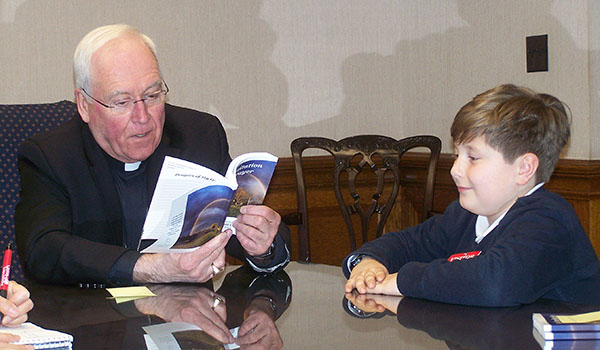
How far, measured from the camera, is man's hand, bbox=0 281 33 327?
59.1 inches

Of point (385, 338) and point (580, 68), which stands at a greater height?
point (580, 68)

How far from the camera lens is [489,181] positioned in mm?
1917

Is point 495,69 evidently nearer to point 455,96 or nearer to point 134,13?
point 455,96

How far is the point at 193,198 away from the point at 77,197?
605 millimetres

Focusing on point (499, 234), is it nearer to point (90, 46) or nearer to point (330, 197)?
point (90, 46)

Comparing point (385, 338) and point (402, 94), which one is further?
point (402, 94)

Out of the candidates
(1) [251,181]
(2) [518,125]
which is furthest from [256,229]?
(2) [518,125]

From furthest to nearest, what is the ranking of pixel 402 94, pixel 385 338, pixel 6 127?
pixel 402 94 < pixel 6 127 < pixel 385 338

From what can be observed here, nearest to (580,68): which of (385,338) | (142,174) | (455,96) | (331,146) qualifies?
(455,96)

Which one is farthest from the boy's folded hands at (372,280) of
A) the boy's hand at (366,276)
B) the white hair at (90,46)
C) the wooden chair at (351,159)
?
the wooden chair at (351,159)

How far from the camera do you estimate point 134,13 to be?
11.6ft

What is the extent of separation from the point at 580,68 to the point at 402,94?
1261mm

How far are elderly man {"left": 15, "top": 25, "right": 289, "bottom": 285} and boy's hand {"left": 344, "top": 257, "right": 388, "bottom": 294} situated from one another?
13.2 inches

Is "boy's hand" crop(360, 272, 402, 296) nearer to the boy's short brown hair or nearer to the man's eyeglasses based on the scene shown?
the boy's short brown hair
